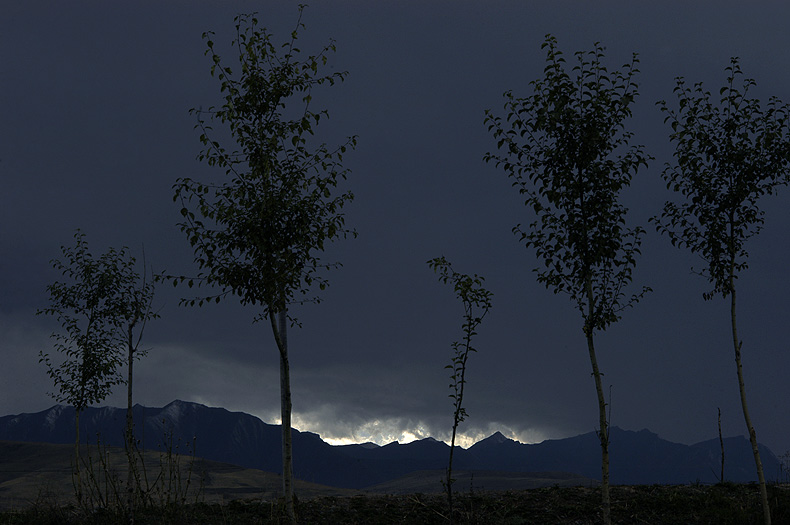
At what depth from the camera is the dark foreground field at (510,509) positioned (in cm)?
1476

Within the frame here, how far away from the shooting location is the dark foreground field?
1476 centimetres

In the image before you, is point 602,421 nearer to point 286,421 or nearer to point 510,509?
point 510,509

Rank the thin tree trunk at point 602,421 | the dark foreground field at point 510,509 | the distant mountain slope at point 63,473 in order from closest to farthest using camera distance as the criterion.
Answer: the thin tree trunk at point 602,421 < the dark foreground field at point 510,509 < the distant mountain slope at point 63,473

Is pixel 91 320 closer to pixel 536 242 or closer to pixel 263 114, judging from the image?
pixel 263 114

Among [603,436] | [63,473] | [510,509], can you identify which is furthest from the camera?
[63,473]

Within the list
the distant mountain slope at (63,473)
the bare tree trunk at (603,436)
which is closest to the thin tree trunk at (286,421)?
the bare tree trunk at (603,436)

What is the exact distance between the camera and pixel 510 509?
626 inches

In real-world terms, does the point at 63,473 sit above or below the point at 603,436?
below

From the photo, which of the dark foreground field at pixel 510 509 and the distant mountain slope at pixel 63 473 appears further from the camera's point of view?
the distant mountain slope at pixel 63 473

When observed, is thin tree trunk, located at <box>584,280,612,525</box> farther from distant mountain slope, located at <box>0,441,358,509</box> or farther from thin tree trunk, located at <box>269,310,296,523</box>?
distant mountain slope, located at <box>0,441,358,509</box>

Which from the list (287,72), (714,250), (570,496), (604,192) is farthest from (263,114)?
(570,496)

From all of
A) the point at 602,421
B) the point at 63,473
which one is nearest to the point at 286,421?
the point at 602,421

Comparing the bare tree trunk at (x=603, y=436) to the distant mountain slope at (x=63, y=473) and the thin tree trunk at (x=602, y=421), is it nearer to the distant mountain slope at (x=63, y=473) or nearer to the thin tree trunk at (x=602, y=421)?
the thin tree trunk at (x=602, y=421)

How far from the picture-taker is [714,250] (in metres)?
15.7
